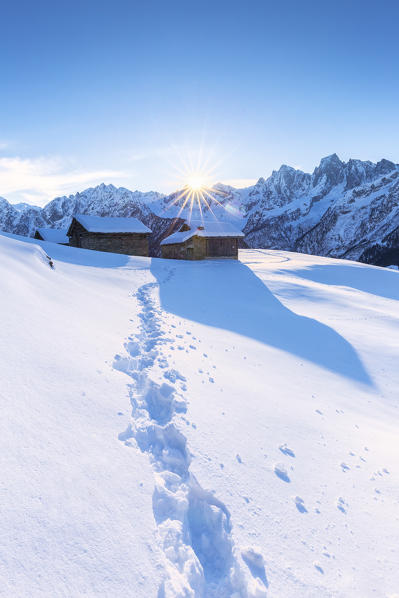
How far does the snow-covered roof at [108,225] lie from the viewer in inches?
1196

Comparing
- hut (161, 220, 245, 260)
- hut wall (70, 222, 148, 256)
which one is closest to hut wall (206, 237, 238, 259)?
hut (161, 220, 245, 260)

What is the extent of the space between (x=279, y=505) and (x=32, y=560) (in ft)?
6.85

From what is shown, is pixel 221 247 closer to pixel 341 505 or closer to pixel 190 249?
pixel 190 249

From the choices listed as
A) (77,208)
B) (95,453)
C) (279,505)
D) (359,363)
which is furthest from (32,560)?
(77,208)

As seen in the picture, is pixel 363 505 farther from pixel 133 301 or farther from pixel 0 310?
pixel 133 301

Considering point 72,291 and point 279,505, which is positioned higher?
point 72,291

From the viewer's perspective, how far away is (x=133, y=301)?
38.2ft

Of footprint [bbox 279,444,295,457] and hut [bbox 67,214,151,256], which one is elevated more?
hut [bbox 67,214,151,256]

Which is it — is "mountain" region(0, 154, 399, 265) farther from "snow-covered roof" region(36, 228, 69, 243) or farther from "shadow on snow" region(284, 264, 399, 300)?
"shadow on snow" region(284, 264, 399, 300)

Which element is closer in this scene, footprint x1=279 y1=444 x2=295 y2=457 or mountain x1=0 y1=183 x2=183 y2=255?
footprint x1=279 y1=444 x2=295 y2=457

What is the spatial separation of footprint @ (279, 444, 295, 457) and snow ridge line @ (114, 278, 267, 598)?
48.8 inches

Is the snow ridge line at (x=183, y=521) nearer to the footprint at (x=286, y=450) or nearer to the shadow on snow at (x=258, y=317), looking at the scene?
the footprint at (x=286, y=450)

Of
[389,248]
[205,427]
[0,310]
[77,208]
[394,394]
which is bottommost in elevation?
[394,394]

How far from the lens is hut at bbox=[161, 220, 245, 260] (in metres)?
31.5
